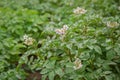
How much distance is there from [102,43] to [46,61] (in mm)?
568

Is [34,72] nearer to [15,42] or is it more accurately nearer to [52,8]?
[15,42]

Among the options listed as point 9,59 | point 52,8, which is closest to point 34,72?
point 9,59

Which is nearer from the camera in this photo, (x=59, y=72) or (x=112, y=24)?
(x=59, y=72)

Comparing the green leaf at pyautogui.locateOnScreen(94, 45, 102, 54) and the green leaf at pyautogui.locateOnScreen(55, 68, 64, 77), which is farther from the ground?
the green leaf at pyautogui.locateOnScreen(94, 45, 102, 54)

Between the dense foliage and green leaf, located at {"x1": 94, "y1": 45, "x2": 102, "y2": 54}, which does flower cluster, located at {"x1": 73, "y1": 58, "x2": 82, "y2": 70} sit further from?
green leaf, located at {"x1": 94, "y1": 45, "x2": 102, "y2": 54}

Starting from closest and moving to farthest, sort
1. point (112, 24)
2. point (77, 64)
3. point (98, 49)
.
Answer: point (77, 64) → point (98, 49) → point (112, 24)

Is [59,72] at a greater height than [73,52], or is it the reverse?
[73,52]

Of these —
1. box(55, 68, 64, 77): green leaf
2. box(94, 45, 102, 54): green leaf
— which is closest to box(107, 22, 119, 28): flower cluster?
box(94, 45, 102, 54): green leaf

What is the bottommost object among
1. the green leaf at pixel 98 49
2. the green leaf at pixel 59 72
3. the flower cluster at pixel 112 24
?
the green leaf at pixel 59 72

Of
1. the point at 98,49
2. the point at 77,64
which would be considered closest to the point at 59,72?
the point at 77,64

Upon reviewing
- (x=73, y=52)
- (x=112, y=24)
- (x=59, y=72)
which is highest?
(x=112, y=24)

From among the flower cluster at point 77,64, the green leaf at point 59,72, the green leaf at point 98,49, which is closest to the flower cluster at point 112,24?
the green leaf at point 98,49

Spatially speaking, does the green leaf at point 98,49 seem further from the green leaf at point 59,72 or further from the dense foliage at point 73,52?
the green leaf at point 59,72

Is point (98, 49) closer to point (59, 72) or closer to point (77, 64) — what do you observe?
point (77, 64)
